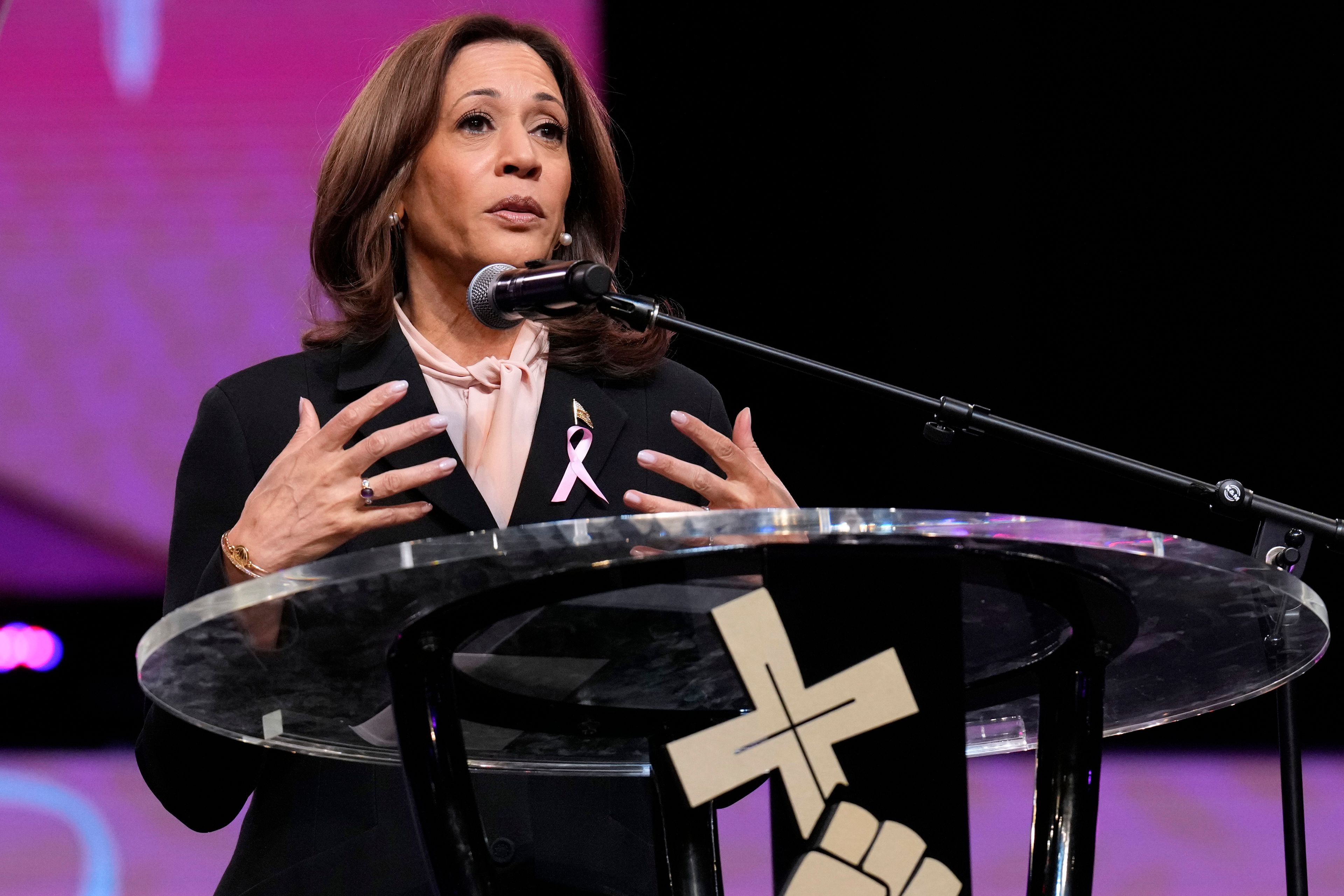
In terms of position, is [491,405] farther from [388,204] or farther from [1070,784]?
[1070,784]

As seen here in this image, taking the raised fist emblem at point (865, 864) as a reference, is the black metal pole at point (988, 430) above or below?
above

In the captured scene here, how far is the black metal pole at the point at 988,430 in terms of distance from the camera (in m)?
1.11

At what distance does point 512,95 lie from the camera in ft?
6.43

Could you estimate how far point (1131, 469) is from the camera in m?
1.11

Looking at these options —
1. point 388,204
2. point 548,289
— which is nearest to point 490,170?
point 388,204

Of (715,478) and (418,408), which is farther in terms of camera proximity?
(418,408)

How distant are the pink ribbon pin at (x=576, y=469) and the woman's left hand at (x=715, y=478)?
1.36ft

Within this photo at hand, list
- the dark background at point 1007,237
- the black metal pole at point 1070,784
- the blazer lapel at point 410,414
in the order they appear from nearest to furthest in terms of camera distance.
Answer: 1. the black metal pole at point 1070,784
2. the blazer lapel at point 410,414
3. the dark background at point 1007,237

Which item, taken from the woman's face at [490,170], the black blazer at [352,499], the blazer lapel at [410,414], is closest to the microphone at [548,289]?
the black blazer at [352,499]

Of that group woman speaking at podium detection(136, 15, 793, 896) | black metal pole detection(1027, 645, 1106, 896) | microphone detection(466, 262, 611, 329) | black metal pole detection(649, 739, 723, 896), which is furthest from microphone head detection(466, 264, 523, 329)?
black metal pole detection(1027, 645, 1106, 896)

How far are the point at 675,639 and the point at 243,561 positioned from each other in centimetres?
52

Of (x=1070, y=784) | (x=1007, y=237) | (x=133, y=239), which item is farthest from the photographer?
(x=1007, y=237)

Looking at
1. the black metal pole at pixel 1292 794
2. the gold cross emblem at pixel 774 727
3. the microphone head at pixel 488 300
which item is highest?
the microphone head at pixel 488 300

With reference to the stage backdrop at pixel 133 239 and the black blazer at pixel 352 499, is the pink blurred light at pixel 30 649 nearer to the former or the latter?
the stage backdrop at pixel 133 239
